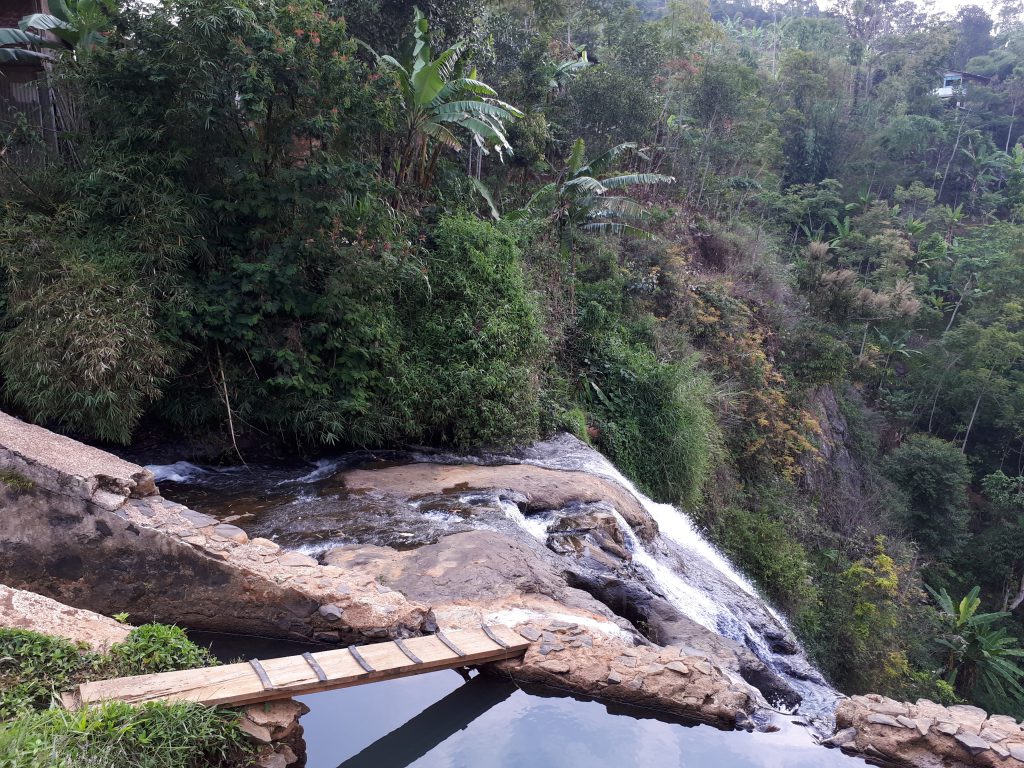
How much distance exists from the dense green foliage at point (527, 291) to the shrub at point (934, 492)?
0.09 metres

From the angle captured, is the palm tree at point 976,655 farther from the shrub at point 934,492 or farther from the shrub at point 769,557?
the shrub at point 769,557

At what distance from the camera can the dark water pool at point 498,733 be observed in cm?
451

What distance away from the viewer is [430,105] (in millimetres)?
11469

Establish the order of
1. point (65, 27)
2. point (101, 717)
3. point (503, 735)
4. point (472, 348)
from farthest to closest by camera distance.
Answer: point (472, 348)
point (65, 27)
point (503, 735)
point (101, 717)

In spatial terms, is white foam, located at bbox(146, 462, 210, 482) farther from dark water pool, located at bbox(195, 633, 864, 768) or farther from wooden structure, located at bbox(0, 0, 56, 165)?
wooden structure, located at bbox(0, 0, 56, 165)

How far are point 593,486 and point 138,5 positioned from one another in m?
7.71

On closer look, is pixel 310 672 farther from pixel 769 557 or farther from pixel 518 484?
pixel 769 557

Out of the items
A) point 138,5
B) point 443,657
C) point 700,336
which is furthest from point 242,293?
point 700,336

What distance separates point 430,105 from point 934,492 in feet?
62.4

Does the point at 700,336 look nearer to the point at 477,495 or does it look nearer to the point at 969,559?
the point at 477,495

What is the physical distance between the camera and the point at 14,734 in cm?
304

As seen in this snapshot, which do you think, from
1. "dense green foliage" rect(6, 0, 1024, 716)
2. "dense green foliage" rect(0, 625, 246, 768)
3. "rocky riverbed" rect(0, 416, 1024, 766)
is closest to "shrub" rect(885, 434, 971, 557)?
"dense green foliage" rect(6, 0, 1024, 716)

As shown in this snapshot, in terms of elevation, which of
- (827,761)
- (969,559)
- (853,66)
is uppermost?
(853,66)

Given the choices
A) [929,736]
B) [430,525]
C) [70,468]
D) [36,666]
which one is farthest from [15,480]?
[929,736]
